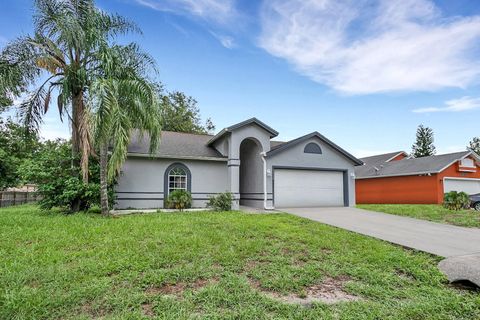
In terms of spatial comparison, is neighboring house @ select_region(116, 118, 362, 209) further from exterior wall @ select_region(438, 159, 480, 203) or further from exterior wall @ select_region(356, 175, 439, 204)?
exterior wall @ select_region(438, 159, 480, 203)

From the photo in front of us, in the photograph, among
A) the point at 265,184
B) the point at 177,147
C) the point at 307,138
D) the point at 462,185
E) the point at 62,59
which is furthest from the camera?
the point at 462,185

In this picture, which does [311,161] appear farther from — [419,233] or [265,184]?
[419,233]

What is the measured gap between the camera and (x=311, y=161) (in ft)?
50.0

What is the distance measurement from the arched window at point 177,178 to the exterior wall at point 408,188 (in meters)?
17.1

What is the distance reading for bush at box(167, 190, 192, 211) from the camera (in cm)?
1302

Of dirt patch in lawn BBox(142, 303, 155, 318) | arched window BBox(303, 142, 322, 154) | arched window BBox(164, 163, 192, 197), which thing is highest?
arched window BBox(303, 142, 322, 154)

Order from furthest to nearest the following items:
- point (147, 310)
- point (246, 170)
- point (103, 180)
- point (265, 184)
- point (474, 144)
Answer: point (474, 144) → point (246, 170) → point (265, 184) → point (103, 180) → point (147, 310)

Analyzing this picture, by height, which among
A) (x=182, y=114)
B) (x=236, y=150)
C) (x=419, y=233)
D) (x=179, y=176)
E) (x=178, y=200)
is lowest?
(x=419, y=233)

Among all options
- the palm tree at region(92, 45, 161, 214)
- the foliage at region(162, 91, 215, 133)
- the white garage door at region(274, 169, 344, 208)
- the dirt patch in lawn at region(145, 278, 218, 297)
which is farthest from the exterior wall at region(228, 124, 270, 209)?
the foliage at region(162, 91, 215, 133)

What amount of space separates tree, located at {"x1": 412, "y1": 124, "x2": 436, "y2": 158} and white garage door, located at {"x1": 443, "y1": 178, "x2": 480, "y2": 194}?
26.4 meters

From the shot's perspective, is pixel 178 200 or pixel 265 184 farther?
pixel 265 184

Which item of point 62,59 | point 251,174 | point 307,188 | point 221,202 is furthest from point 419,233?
point 62,59

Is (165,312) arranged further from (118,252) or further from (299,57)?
(299,57)

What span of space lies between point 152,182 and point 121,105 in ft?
14.9
